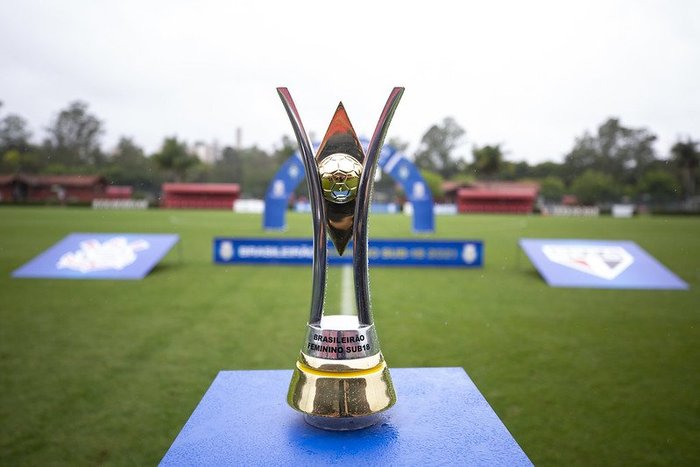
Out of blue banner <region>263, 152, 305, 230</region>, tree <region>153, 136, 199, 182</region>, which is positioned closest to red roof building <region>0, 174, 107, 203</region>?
tree <region>153, 136, 199, 182</region>

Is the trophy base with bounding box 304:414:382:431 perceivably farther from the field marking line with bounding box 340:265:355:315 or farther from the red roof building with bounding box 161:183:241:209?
the red roof building with bounding box 161:183:241:209

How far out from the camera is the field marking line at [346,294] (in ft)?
18.9

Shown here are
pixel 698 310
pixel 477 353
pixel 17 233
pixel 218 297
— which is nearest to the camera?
pixel 477 353

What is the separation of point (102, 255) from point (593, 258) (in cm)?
834

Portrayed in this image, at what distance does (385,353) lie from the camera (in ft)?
14.5

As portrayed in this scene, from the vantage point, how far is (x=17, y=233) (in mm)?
15617

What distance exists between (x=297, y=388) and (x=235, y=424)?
0.24m

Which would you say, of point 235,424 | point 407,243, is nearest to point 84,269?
point 407,243

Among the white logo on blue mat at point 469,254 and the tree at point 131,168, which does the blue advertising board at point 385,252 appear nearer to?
the white logo on blue mat at point 469,254

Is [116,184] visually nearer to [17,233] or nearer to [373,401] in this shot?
[17,233]

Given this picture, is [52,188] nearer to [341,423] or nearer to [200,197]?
[200,197]

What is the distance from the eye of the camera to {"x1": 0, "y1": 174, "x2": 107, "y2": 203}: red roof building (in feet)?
126

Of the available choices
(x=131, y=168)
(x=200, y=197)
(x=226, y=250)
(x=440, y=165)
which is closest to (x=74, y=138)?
(x=131, y=168)

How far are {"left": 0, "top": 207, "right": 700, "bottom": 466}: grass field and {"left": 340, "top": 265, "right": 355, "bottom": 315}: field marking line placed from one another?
36cm
